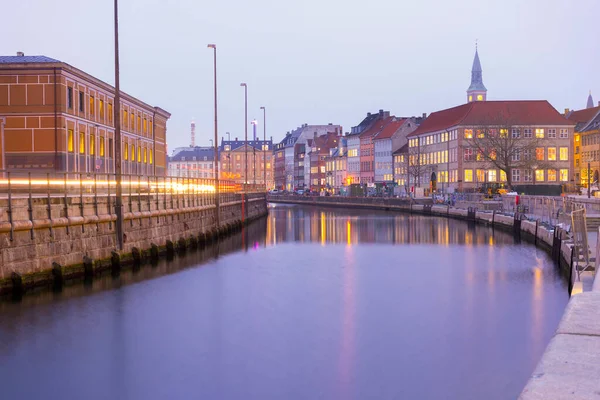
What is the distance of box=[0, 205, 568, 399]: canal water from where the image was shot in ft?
49.4

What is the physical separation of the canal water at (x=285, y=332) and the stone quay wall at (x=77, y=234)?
2.86 ft

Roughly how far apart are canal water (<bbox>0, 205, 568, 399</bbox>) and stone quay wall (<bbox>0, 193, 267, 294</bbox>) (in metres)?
0.87

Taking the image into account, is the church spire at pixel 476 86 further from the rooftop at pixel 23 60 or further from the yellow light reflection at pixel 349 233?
the rooftop at pixel 23 60

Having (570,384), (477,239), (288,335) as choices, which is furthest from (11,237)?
(477,239)

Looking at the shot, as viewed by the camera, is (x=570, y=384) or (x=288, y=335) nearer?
(x=570, y=384)

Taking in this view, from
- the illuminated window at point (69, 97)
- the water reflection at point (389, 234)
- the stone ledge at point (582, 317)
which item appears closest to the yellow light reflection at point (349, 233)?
the water reflection at point (389, 234)

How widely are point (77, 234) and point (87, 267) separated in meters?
1.35

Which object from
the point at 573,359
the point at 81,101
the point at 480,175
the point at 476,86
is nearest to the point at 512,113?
the point at 480,175

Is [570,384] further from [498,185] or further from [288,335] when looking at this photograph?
[498,185]

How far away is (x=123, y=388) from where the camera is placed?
14.8 meters

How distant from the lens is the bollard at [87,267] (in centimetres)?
2791

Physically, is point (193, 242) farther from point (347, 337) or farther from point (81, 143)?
point (347, 337)

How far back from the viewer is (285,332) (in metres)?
20.1

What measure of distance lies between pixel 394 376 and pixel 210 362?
4.10 metres
